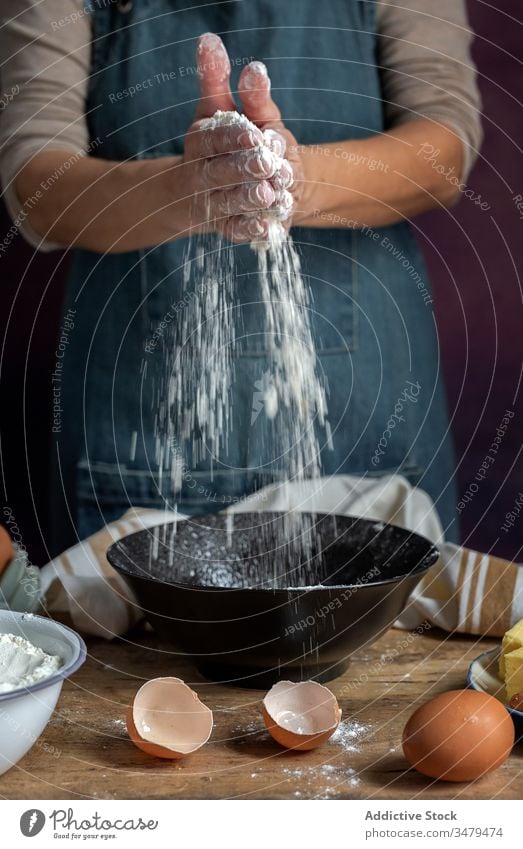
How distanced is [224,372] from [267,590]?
18.9 inches

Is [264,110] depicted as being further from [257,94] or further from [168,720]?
[168,720]

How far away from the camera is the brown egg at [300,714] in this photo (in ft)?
1.73

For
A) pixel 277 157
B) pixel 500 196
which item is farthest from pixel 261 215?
pixel 500 196

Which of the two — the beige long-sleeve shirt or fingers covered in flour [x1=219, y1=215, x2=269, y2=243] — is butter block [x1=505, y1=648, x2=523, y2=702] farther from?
the beige long-sleeve shirt

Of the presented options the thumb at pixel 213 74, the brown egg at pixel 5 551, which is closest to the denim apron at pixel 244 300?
the thumb at pixel 213 74

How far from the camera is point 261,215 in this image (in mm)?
744

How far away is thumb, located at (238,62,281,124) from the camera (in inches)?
27.3

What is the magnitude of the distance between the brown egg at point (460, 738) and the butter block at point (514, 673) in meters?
0.05

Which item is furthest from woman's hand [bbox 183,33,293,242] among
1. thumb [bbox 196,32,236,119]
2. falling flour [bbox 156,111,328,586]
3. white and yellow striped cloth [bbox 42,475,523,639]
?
white and yellow striped cloth [bbox 42,475,523,639]

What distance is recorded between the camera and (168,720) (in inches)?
21.3

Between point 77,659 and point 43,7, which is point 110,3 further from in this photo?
point 77,659

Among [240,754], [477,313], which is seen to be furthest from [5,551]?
[477,313]

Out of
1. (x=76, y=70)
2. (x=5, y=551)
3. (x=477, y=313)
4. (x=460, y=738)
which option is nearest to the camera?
(x=460, y=738)
